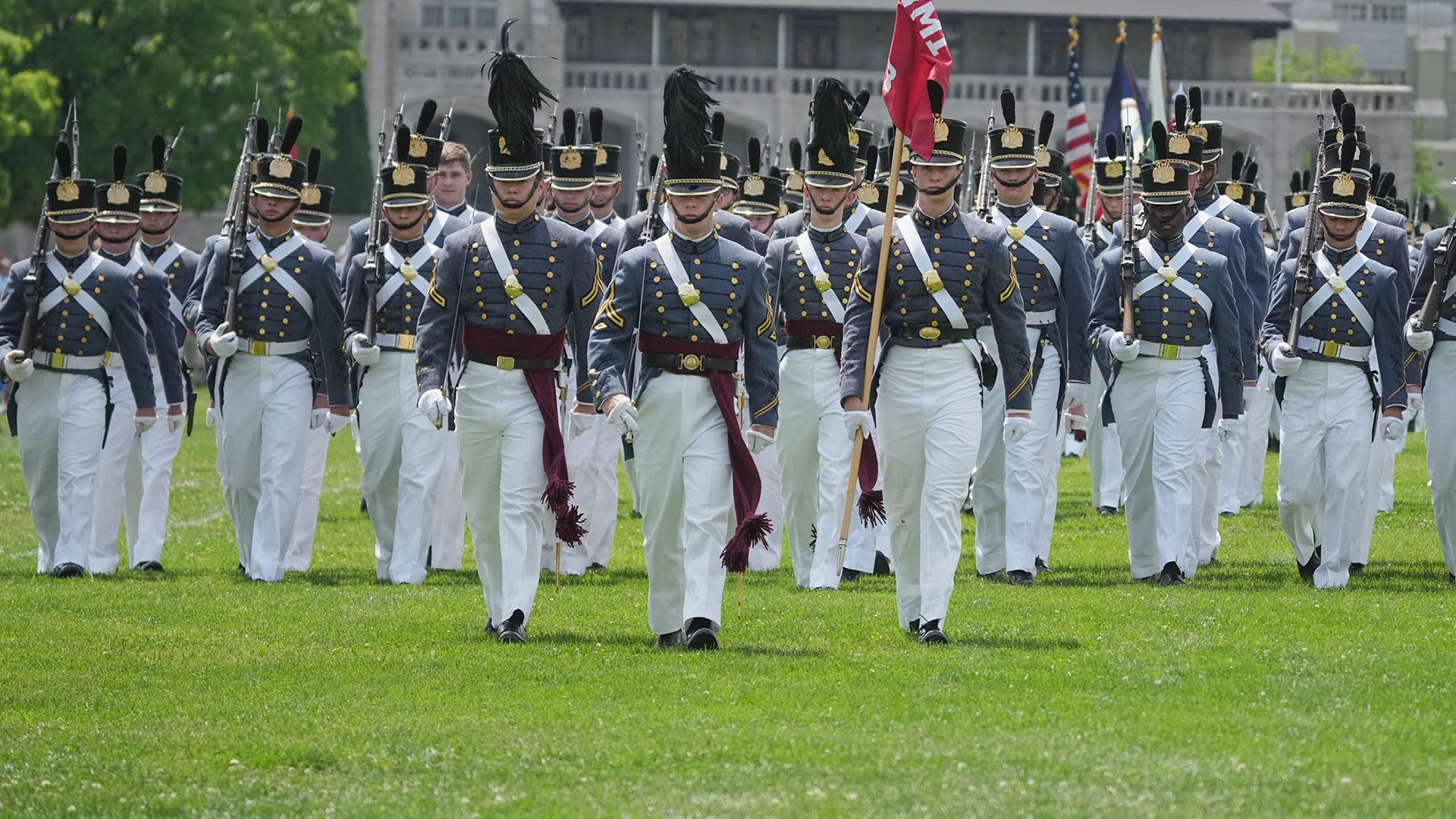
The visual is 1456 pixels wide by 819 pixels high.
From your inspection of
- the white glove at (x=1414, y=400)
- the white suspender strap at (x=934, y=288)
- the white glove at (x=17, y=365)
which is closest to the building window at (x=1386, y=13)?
the white glove at (x=1414, y=400)

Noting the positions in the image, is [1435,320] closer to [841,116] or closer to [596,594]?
[841,116]

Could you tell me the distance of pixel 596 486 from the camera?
599 inches

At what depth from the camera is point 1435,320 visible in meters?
13.7

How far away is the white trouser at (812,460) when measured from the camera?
13.7 metres

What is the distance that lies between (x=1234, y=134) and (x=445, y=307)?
58053mm

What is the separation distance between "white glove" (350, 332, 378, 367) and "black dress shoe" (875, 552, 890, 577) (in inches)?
122

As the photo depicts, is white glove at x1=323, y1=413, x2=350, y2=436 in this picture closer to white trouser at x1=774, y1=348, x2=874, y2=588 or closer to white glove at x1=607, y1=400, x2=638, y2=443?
→ white trouser at x1=774, y1=348, x2=874, y2=588

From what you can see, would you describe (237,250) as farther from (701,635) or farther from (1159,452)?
(1159,452)

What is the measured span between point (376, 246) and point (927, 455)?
4.46 metres

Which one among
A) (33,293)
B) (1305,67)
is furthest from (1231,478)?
(1305,67)

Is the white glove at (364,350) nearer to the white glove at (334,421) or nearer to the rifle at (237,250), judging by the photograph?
the white glove at (334,421)

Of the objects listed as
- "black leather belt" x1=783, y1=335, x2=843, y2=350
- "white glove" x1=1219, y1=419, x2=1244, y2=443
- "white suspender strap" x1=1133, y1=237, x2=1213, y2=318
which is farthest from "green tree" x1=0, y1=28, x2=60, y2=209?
"white glove" x1=1219, y1=419, x2=1244, y2=443

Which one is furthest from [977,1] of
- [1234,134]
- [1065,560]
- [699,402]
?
[699,402]

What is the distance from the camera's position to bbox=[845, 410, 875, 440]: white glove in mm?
11070
